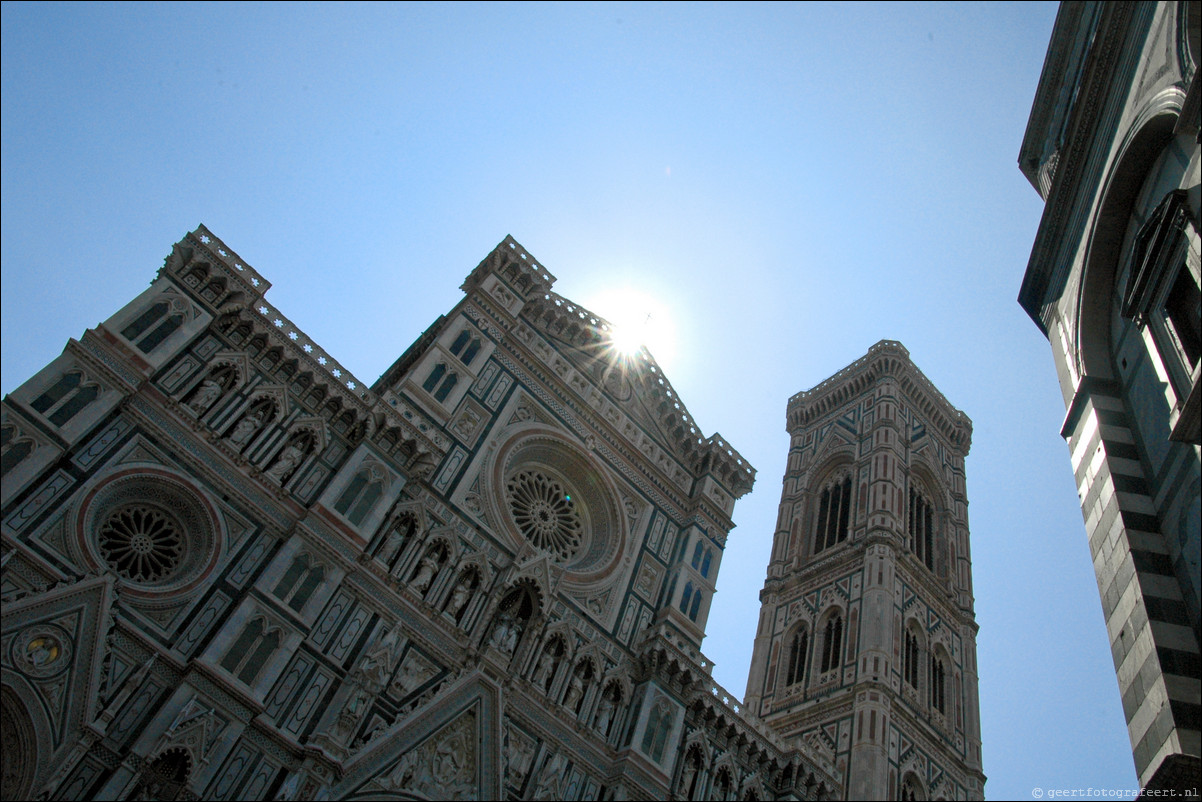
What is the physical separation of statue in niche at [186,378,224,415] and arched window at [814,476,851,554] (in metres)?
23.2

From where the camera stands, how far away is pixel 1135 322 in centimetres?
1028

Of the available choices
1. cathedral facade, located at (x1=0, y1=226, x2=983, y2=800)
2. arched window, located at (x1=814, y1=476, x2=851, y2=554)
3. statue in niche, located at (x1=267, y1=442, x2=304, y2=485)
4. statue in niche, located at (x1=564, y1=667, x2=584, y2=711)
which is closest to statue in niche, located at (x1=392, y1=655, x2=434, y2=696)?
cathedral facade, located at (x1=0, y1=226, x2=983, y2=800)

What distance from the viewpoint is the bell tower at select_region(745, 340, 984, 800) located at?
2572 centimetres

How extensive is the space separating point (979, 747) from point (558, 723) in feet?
57.7

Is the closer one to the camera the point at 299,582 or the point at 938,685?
the point at 299,582

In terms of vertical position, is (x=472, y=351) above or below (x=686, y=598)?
above

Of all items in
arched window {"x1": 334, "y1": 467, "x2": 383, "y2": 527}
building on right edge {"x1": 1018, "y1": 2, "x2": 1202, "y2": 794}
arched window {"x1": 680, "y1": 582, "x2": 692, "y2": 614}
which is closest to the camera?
building on right edge {"x1": 1018, "y1": 2, "x2": 1202, "y2": 794}

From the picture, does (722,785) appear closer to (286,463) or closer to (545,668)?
(545,668)

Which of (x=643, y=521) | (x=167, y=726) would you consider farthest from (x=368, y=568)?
(x=643, y=521)

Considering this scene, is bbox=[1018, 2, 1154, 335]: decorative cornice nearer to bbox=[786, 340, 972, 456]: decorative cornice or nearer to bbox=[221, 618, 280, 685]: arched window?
bbox=[221, 618, 280, 685]: arched window

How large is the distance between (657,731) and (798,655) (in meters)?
12.3

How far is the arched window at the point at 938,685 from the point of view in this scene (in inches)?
1132

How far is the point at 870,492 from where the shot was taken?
109 ft

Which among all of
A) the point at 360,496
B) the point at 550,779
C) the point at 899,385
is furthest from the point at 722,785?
the point at 899,385
